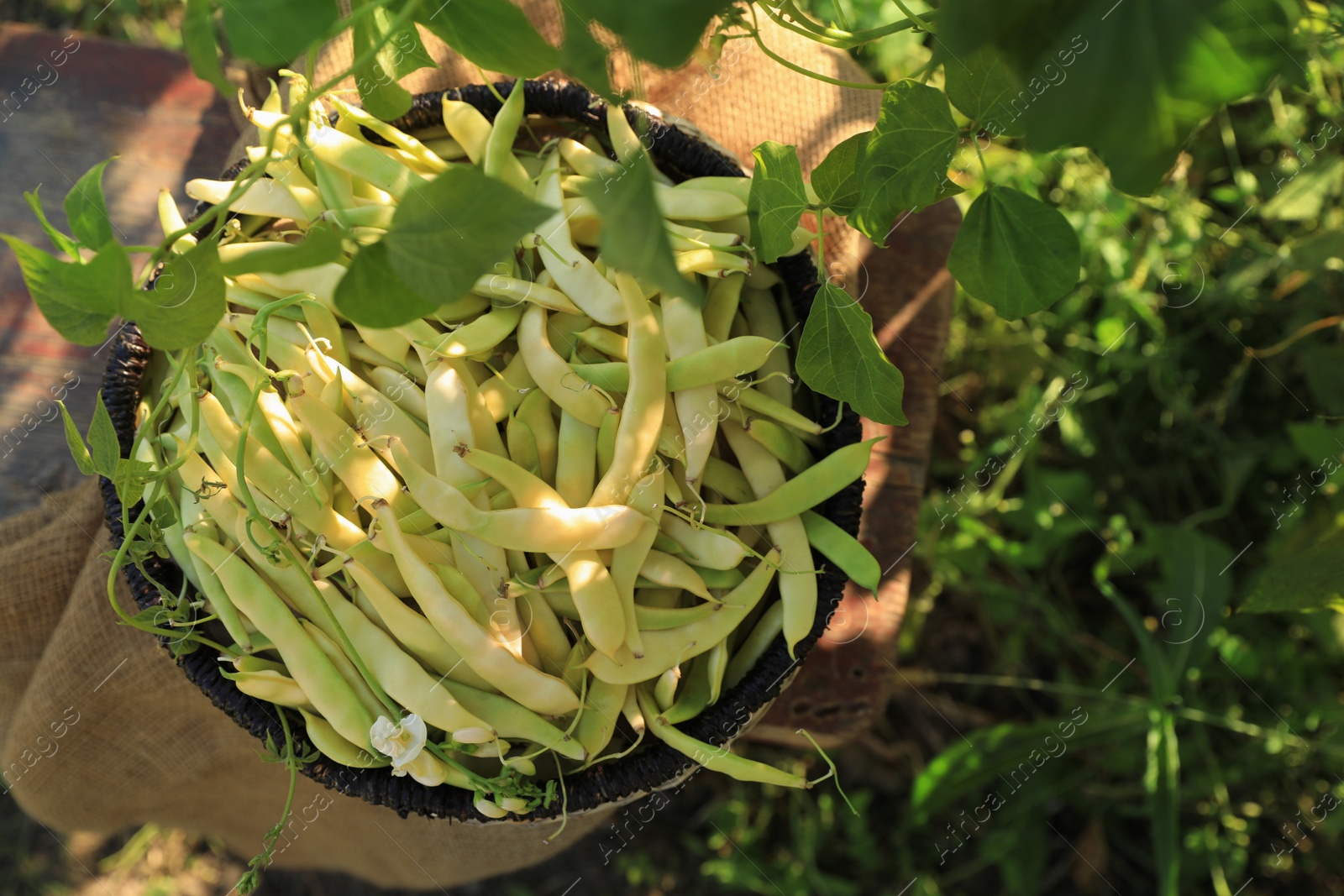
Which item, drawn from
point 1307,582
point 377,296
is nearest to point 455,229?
point 377,296

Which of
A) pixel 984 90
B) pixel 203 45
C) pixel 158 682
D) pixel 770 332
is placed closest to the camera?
pixel 203 45

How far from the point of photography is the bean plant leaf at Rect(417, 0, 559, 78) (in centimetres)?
51

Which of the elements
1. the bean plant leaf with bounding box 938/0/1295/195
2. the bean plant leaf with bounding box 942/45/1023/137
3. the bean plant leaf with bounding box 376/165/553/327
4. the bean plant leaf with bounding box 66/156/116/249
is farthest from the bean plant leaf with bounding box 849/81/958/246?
the bean plant leaf with bounding box 66/156/116/249

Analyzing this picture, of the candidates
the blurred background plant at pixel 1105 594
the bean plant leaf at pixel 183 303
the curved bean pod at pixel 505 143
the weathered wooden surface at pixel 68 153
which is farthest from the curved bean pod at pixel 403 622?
the blurred background plant at pixel 1105 594

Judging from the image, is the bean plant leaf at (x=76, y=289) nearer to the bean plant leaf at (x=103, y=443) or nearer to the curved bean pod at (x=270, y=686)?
the bean plant leaf at (x=103, y=443)

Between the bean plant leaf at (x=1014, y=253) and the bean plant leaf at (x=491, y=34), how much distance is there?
298 millimetres

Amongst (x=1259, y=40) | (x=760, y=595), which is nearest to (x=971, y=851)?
(x=760, y=595)

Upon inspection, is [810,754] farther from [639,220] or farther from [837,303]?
[639,220]

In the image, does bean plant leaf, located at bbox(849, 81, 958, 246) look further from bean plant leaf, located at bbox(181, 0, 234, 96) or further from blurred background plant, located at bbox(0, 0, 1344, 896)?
blurred background plant, located at bbox(0, 0, 1344, 896)

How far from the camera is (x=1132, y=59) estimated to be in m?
0.40

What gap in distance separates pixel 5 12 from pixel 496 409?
66.1 inches

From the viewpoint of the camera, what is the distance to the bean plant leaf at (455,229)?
44 centimetres

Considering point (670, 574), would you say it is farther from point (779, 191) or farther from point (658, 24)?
point (658, 24)

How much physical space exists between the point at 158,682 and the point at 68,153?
748mm
